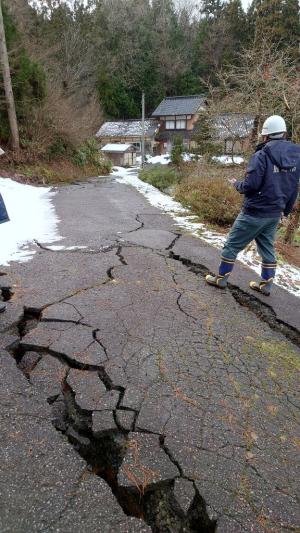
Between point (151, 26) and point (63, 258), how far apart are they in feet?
142

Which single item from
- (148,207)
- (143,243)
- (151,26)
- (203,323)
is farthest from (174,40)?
(203,323)

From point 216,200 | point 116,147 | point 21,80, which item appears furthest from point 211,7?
point 216,200

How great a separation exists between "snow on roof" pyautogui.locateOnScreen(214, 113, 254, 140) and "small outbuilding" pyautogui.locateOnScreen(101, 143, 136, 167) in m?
25.5

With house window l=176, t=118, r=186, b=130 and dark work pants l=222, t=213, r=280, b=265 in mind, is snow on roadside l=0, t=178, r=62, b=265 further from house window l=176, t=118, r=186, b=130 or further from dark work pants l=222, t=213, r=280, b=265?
house window l=176, t=118, r=186, b=130

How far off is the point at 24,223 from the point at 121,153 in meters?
29.7

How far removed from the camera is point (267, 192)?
10.7 ft

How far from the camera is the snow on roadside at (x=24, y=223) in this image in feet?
15.8

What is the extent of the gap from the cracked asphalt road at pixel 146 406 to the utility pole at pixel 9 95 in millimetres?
11474

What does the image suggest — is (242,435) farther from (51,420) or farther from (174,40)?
(174,40)

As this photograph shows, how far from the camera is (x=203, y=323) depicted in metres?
3.04

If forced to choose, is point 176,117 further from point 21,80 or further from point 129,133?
point 21,80

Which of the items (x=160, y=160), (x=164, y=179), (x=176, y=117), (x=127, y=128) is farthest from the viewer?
(x=127, y=128)

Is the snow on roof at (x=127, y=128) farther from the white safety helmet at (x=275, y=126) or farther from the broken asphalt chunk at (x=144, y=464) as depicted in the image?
the broken asphalt chunk at (x=144, y=464)

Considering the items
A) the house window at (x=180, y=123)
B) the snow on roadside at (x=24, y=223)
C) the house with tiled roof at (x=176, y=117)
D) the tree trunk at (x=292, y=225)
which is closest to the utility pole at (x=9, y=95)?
the snow on roadside at (x=24, y=223)
